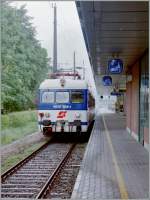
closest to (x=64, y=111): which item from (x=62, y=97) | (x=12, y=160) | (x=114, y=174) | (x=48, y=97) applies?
(x=62, y=97)

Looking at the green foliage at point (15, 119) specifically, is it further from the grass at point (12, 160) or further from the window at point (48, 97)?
the grass at point (12, 160)

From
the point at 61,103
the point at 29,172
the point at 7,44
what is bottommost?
the point at 29,172

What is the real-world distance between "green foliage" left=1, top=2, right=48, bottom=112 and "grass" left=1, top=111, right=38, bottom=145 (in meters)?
1.14

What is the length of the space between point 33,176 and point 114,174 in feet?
7.93

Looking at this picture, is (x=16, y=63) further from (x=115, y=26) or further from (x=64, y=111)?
(x=115, y=26)

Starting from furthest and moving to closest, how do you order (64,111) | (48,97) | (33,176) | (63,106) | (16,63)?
(16,63)
(48,97)
(63,106)
(64,111)
(33,176)

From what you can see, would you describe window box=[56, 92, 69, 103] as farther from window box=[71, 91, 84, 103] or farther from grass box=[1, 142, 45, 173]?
grass box=[1, 142, 45, 173]

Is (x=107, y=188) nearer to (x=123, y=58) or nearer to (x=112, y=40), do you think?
(x=112, y=40)

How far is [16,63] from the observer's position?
3594cm

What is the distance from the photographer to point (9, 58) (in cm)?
2994

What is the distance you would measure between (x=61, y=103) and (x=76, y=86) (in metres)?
1.00

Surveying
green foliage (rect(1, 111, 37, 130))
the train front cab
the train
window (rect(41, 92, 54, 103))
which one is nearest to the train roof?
the train

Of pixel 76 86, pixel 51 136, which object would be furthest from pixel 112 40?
pixel 51 136

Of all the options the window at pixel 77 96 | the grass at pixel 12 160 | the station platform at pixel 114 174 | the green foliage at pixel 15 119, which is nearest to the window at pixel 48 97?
the window at pixel 77 96
